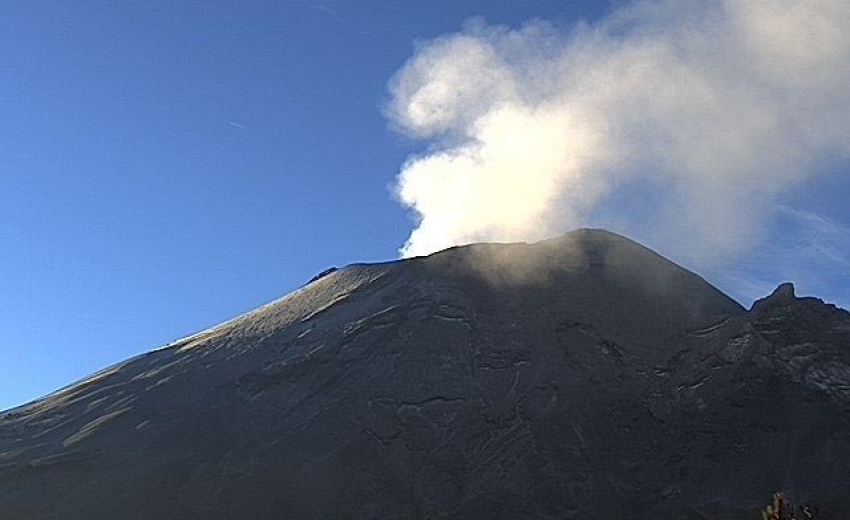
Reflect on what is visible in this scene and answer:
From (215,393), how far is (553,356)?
116 feet

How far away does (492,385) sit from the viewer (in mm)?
115688

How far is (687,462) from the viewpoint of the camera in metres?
104

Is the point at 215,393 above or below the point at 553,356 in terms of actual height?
above

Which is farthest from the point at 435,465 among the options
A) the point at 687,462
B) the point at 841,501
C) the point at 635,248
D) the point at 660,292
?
the point at 635,248

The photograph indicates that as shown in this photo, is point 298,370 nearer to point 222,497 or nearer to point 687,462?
point 222,497

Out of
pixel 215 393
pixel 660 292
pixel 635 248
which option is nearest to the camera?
pixel 215 393

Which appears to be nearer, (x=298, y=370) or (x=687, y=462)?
(x=687, y=462)

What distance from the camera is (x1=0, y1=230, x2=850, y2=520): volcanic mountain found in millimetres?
96438

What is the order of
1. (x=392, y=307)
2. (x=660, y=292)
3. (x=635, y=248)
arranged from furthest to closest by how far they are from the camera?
(x=635, y=248) → (x=660, y=292) → (x=392, y=307)

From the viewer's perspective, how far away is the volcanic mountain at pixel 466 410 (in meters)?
96.4

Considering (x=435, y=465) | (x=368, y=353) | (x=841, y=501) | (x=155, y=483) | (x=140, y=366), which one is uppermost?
(x=140, y=366)

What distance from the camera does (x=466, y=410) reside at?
112 meters

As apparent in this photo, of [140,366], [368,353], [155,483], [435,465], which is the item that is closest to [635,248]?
[368,353]

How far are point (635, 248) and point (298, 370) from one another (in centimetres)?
5216
